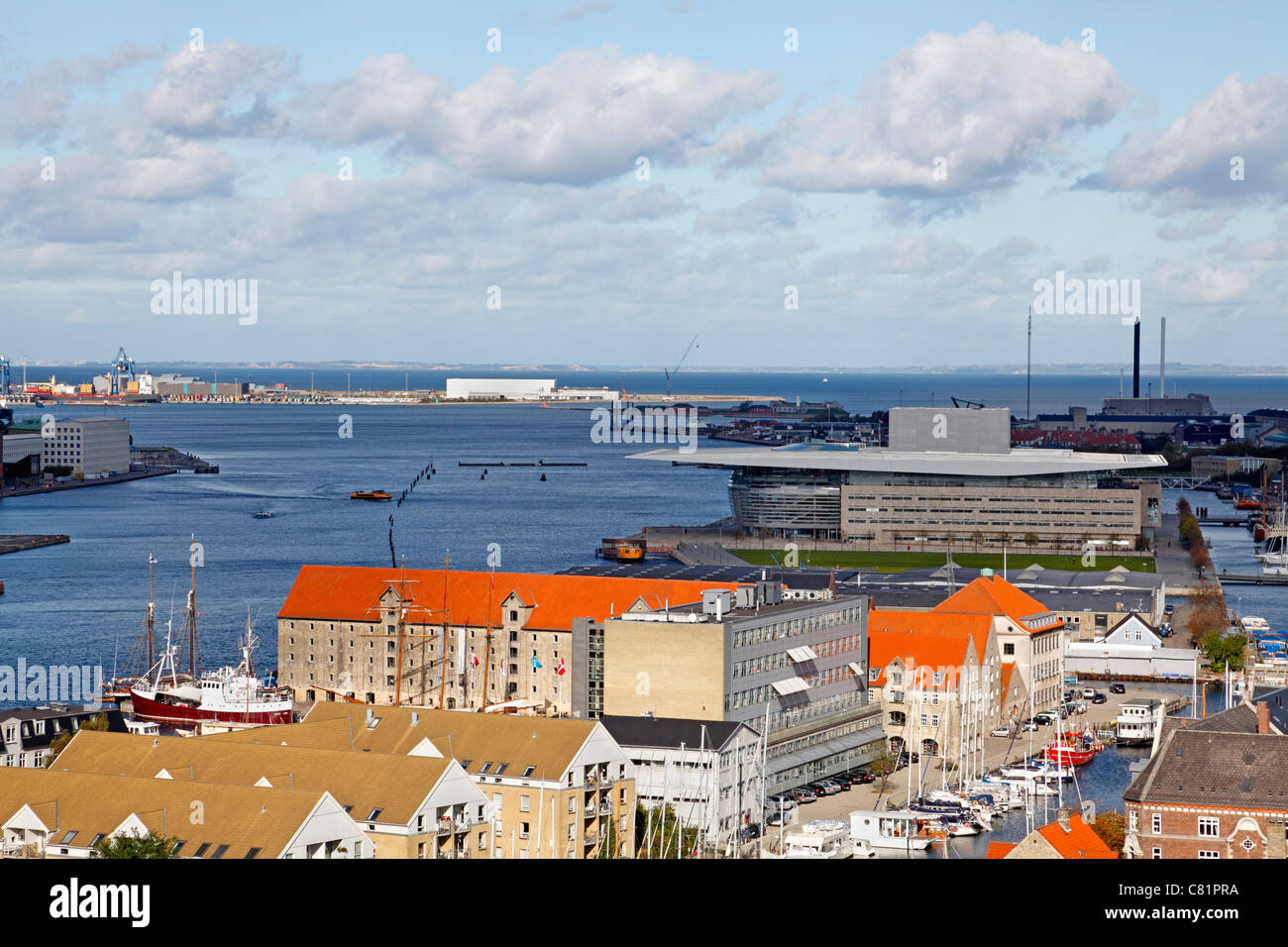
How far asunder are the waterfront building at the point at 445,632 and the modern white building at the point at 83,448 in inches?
1814

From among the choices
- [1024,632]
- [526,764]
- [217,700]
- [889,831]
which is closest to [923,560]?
[1024,632]

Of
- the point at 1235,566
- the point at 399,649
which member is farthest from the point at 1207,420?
the point at 399,649

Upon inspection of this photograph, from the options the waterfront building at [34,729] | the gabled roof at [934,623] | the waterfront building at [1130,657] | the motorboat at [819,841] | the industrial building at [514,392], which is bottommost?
the waterfront building at [1130,657]

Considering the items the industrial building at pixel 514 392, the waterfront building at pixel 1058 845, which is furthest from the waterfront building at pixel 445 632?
the industrial building at pixel 514 392

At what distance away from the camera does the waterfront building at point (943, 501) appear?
1660 inches

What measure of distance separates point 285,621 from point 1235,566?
84.9 feet

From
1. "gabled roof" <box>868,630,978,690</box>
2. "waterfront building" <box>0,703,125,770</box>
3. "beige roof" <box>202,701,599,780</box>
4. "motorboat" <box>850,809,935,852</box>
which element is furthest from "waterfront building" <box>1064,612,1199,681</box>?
"waterfront building" <box>0,703,125,770</box>

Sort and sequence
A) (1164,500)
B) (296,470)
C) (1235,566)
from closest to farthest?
(1235,566)
(1164,500)
(296,470)

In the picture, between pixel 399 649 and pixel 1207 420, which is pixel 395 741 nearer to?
pixel 399 649

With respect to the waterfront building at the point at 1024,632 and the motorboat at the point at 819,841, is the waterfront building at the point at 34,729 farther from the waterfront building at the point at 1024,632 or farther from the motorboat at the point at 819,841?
the waterfront building at the point at 1024,632

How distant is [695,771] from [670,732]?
20.2 inches

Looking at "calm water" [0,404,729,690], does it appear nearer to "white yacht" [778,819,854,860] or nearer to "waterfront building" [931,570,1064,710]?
"waterfront building" [931,570,1064,710]
